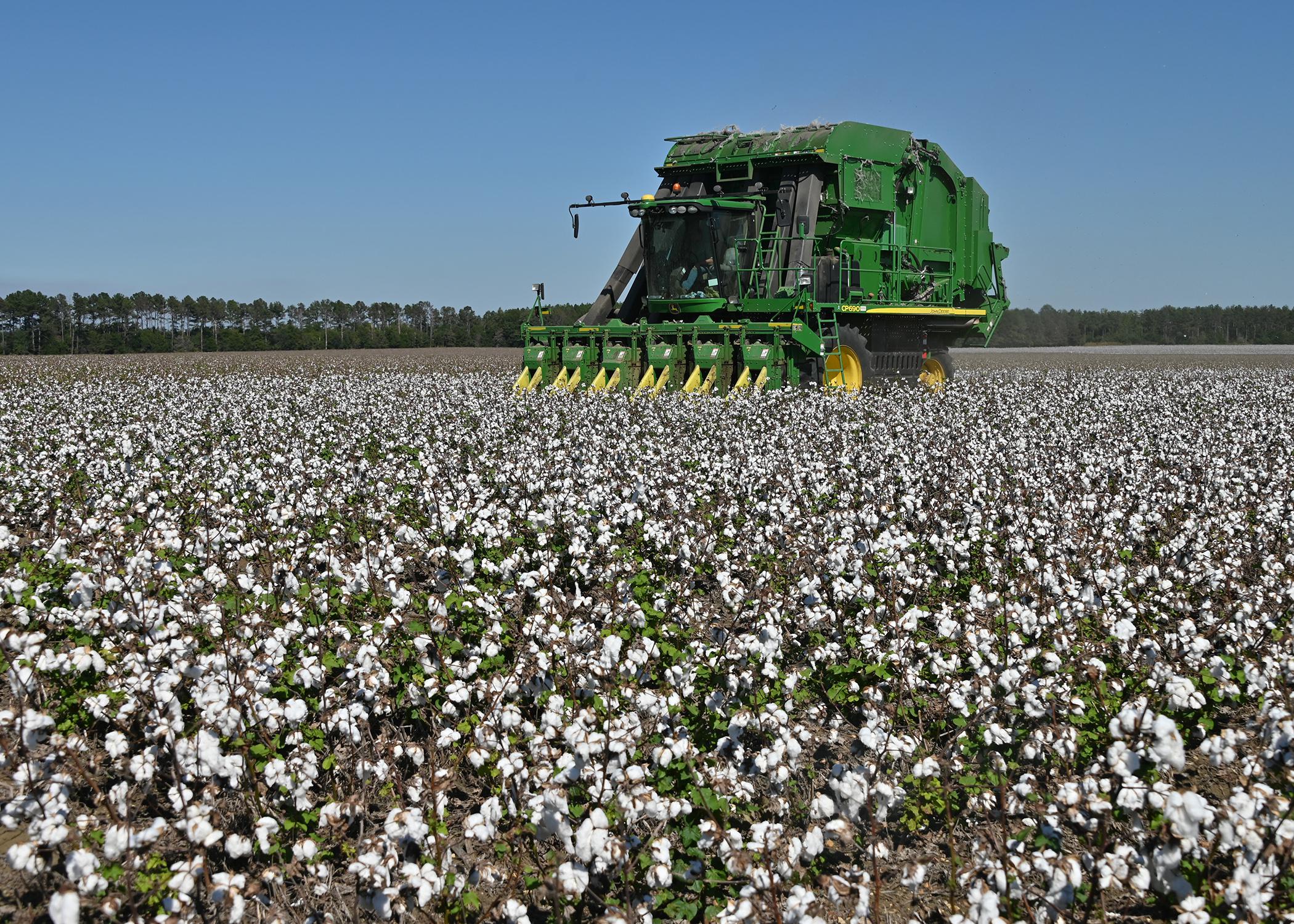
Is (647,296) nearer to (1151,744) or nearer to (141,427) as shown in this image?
(141,427)

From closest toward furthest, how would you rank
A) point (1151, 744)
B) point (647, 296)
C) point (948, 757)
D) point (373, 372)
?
point (1151, 744) < point (948, 757) < point (647, 296) < point (373, 372)

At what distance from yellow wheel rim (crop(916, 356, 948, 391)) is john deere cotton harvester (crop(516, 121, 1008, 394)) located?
2.70 ft

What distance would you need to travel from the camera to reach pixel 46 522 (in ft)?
29.0

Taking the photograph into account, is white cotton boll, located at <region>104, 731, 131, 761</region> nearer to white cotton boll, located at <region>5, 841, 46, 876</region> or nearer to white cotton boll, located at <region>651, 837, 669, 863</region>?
white cotton boll, located at <region>5, 841, 46, 876</region>

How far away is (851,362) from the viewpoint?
2053cm

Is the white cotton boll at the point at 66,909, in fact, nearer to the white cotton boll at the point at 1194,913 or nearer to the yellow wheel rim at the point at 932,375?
the white cotton boll at the point at 1194,913

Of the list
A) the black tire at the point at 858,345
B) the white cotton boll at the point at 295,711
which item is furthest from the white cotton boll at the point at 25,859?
the black tire at the point at 858,345

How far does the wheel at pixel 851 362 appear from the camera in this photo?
19719 mm

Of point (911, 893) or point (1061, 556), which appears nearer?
point (911, 893)

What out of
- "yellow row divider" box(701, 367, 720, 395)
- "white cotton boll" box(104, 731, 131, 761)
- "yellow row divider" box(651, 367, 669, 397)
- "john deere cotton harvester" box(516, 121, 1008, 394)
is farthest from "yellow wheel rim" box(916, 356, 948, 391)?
"white cotton boll" box(104, 731, 131, 761)

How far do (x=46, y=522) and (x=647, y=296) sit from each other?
14424 millimetres

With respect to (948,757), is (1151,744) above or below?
above

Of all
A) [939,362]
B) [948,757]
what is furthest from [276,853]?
[939,362]

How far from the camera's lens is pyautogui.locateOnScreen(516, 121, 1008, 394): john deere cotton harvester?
19.3m
